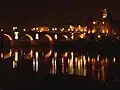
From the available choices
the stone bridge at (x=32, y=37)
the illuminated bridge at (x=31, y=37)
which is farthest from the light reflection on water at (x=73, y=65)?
the stone bridge at (x=32, y=37)

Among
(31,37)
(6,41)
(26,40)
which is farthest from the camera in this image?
(31,37)

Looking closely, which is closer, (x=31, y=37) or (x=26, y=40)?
(x=26, y=40)

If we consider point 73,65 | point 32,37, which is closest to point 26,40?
point 32,37

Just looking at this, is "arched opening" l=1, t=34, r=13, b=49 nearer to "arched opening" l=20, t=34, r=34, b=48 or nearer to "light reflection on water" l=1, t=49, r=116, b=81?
"arched opening" l=20, t=34, r=34, b=48

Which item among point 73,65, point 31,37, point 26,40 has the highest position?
point 31,37

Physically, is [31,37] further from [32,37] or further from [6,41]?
[6,41]

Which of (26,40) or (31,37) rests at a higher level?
(31,37)

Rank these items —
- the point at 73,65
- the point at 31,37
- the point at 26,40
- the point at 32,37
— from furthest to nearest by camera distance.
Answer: the point at 32,37, the point at 31,37, the point at 26,40, the point at 73,65

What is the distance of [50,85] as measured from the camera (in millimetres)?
9984

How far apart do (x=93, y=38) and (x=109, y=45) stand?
6.72 metres

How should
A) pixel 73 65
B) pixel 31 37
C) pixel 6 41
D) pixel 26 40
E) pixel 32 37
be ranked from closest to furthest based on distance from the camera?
pixel 73 65 → pixel 6 41 → pixel 26 40 → pixel 31 37 → pixel 32 37

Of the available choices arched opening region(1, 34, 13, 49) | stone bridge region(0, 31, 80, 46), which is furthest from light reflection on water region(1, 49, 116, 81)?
stone bridge region(0, 31, 80, 46)

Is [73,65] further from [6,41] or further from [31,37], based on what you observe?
[31,37]

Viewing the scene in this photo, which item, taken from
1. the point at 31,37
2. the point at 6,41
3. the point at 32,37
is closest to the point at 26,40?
the point at 31,37
